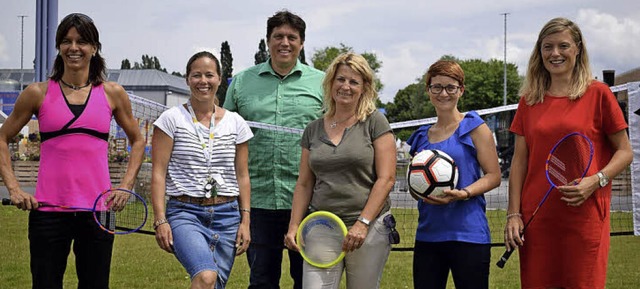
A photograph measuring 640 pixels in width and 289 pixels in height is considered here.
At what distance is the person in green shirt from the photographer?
20.5 feet

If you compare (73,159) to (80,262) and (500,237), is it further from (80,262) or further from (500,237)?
(500,237)

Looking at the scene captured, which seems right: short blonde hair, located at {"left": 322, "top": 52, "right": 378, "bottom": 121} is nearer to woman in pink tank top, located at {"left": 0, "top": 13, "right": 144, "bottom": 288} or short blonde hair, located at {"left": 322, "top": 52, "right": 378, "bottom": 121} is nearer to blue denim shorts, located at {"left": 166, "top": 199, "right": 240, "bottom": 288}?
blue denim shorts, located at {"left": 166, "top": 199, "right": 240, "bottom": 288}

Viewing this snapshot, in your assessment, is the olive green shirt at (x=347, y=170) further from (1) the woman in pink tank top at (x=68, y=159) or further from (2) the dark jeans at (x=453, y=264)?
(1) the woman in pink tank top at (x=68, y=159)

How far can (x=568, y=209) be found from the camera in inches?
190

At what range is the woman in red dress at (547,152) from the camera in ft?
15.6

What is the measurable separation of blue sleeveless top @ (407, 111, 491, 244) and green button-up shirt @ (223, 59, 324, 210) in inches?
57.1

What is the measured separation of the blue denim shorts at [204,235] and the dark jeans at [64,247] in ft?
1.74

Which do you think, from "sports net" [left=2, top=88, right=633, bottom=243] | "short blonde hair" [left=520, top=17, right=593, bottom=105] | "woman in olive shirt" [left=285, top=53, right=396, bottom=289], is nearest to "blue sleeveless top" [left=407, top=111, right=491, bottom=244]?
"woman in olive shirt" [left=285, top=53, right=396, bottom=289]

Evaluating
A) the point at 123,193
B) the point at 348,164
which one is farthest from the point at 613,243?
the point at 123,193

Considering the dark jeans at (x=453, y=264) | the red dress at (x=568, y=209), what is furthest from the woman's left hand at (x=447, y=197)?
the red dress at (x=568, y=209)

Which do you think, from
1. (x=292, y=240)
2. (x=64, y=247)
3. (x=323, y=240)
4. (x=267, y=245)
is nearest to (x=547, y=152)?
(x=323, y=240)

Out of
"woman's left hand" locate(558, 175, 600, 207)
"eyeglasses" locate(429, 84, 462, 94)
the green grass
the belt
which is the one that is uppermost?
"eyeglasses" locate(429, 84, 462, 94)

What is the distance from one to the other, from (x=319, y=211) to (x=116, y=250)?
312 inches

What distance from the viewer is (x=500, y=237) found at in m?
12.0
